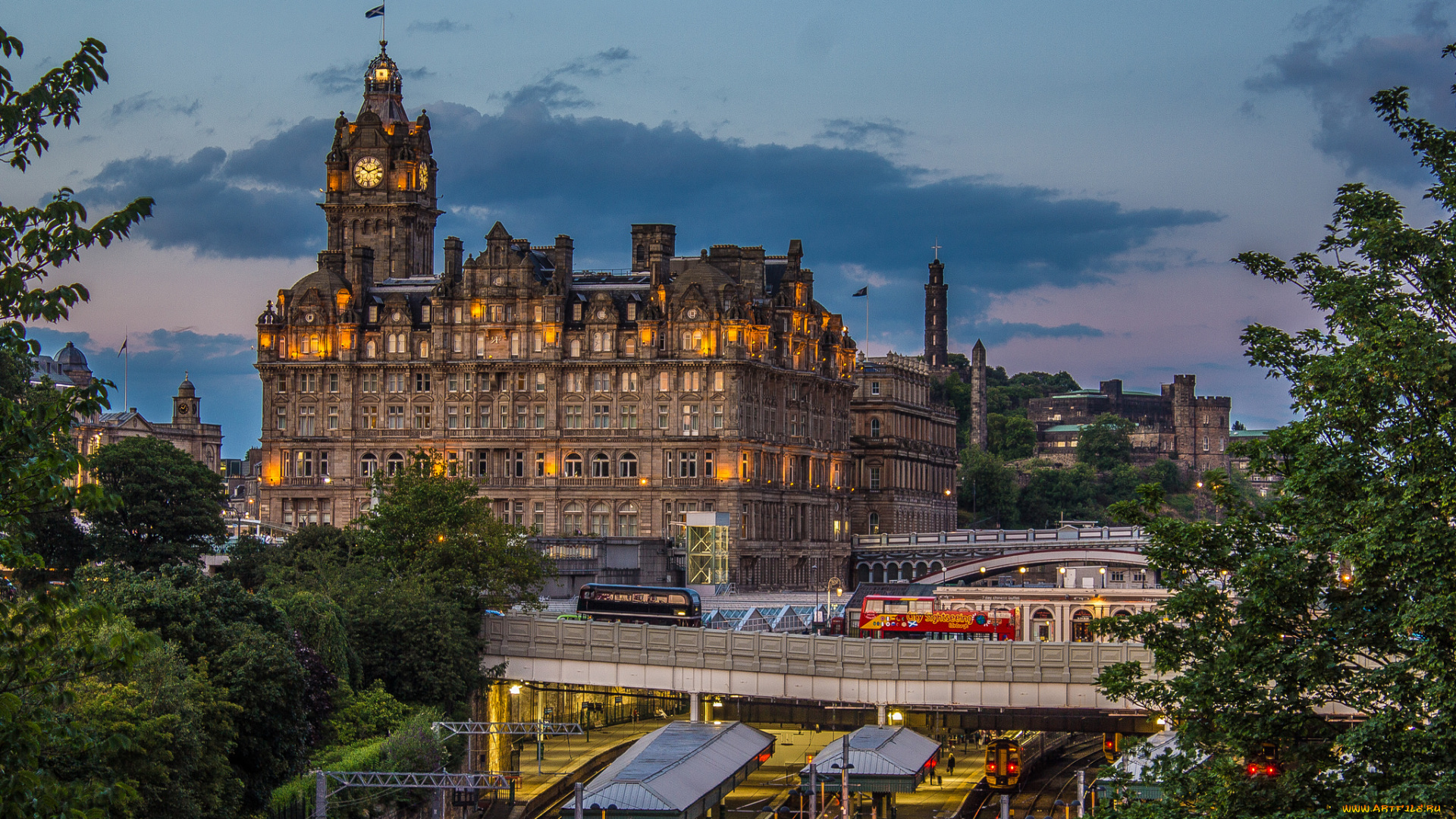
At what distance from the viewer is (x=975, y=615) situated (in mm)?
113500

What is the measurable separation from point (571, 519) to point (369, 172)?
153 feet

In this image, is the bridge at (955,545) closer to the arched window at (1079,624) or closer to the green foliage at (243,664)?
the arched window at (1079,624)

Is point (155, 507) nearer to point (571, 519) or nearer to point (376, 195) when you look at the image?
point (571, 519)

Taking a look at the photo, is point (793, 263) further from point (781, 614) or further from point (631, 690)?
point (631, 690)

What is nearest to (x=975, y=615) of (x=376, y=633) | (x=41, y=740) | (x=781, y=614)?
(x=781, y=614)

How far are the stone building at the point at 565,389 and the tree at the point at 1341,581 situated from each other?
131191 millimetres

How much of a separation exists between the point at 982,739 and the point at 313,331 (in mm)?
90526

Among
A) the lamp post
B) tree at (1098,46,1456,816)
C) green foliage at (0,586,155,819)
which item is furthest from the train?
green foliage at (0,586,155,819)

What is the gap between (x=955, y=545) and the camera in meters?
185

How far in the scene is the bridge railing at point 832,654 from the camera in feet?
269

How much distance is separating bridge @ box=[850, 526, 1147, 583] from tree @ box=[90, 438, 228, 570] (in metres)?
68.6

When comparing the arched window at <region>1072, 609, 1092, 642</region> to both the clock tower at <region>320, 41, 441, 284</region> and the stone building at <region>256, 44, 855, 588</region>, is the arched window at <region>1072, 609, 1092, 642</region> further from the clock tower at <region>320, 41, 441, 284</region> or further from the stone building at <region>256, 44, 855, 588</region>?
the clock tower at <region>320, 41, 441, 284</region>

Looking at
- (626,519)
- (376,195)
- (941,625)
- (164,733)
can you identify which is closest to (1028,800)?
(941,625)

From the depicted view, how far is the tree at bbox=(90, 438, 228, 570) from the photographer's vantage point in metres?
126
